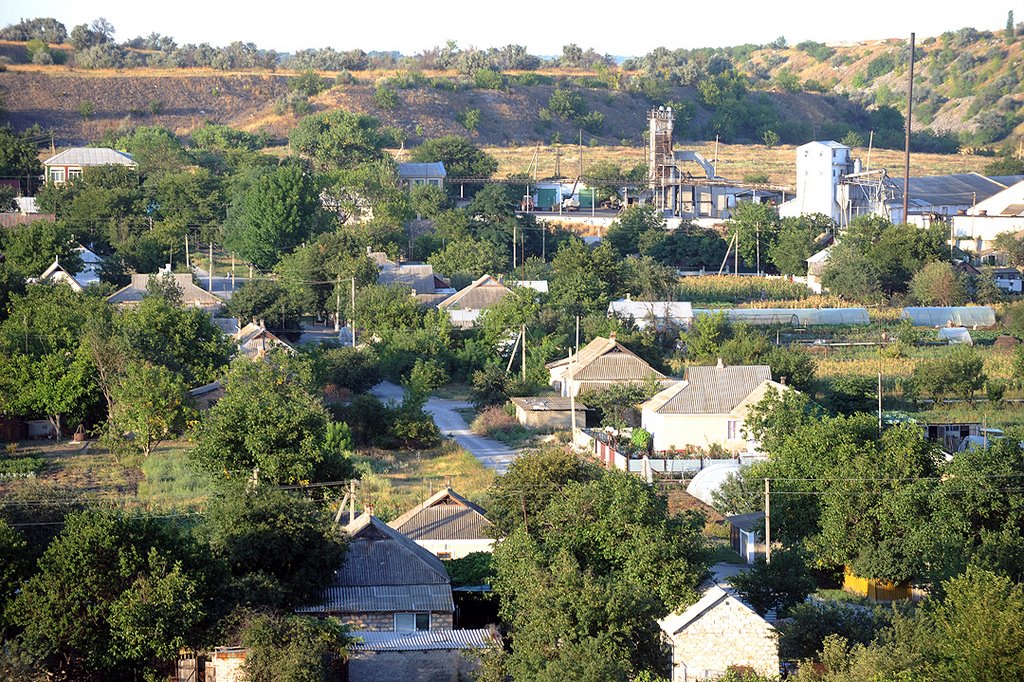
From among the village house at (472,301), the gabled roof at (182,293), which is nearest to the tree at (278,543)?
the village house at (472,301)

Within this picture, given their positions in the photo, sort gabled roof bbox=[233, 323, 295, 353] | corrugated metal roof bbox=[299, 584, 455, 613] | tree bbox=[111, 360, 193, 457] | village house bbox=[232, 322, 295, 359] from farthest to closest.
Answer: gabled roof bbox=[233, 323, 295, 353]
village house bbox=[232, 322, 295, 359]
tree bbox=[111, 360, 193, 457]
corrugated metal roof bbox=[299, 584, 455, 613]

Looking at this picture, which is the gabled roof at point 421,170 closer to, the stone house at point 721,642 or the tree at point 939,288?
the tree at point 939,288

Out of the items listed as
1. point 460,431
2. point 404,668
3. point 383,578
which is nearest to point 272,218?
point 460,431

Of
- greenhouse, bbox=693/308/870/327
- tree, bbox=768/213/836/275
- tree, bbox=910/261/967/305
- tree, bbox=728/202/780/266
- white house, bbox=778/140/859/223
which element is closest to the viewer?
greenhouse, bbox=693/308/870/327

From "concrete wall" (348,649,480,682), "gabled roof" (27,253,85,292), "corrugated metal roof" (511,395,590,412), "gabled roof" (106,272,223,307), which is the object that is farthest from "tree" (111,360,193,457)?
"concrete wall" (348,649,480,682)

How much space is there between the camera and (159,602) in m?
14.7

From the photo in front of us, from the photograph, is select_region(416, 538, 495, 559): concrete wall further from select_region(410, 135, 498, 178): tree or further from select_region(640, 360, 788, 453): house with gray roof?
select_region(410, 135, 498, 178): tree

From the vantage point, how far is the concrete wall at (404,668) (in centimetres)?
1495

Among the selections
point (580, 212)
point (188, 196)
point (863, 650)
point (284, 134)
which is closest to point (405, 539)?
point (863, 650)

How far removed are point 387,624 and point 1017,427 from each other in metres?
15.2

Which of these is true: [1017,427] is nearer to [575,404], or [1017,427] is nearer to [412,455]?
[575,404]

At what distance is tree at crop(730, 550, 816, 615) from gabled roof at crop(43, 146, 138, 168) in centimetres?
4057

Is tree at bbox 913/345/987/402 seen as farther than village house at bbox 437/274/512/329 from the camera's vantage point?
No

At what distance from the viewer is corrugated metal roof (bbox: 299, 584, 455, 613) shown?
16344 millimetres
